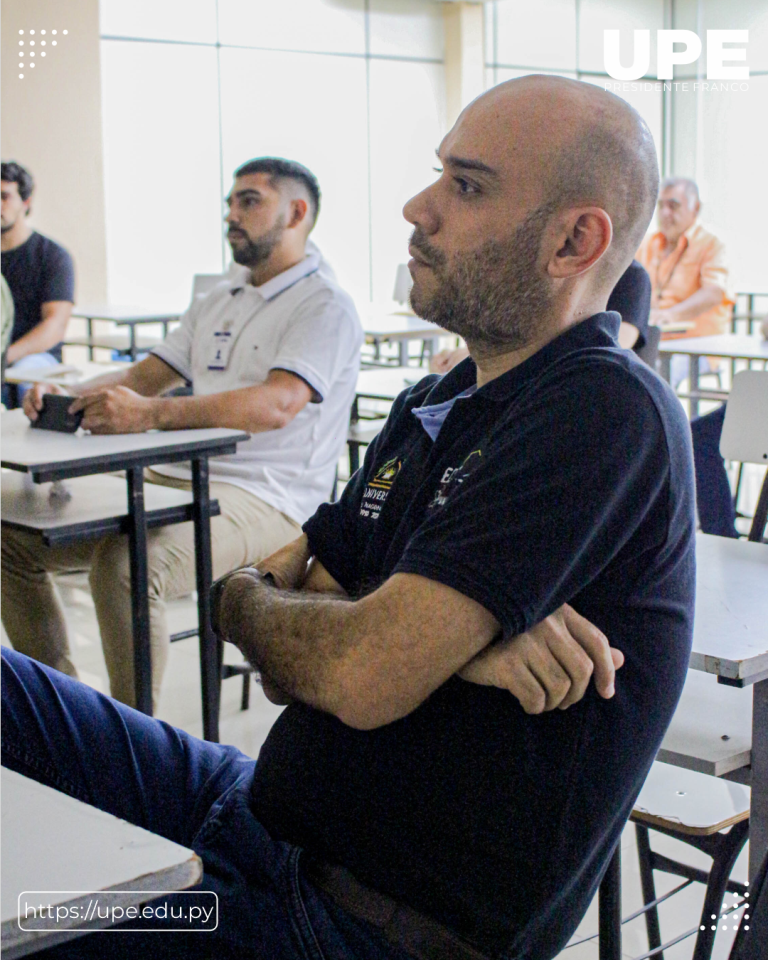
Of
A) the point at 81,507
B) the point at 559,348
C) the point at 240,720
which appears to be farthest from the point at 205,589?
the point at 559,348

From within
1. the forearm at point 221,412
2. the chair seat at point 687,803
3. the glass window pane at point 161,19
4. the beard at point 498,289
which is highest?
the glass window pane at point 161,19

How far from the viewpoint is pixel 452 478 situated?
111 centimetres

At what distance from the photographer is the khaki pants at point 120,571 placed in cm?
242

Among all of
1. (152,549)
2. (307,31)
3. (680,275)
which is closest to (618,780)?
(152,549)

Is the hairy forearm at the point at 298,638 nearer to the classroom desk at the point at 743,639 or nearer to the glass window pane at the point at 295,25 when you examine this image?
the classroom desk at the point at 743,639

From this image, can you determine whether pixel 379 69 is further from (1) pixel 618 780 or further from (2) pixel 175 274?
(1) pixel 618 780

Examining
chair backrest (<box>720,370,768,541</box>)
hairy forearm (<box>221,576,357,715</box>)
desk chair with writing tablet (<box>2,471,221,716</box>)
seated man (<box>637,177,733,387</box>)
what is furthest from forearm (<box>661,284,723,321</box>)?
hairy forearm (<box>221,576,357,715</box>)

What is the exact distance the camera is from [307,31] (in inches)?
360

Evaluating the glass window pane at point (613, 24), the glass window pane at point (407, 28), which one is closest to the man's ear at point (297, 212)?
the glass window pane at point (407, 28)

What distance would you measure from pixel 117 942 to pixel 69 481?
1802mm

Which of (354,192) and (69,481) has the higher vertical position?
(354,192)

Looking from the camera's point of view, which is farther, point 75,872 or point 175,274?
point 175,274

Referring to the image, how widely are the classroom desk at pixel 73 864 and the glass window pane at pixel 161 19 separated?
835 centimetres

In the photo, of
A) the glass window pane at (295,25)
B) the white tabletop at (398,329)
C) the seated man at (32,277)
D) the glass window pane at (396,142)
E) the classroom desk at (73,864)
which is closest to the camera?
the classroom desk at (73,864)
